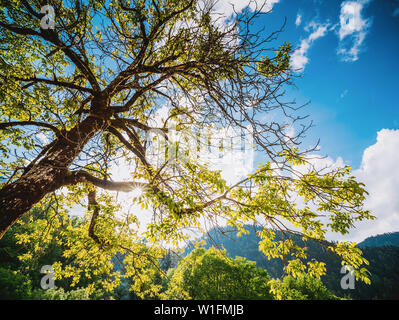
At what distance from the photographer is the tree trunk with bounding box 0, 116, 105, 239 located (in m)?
2.40

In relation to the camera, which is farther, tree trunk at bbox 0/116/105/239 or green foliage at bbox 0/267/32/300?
green foliage at bbox 0/267/32/300

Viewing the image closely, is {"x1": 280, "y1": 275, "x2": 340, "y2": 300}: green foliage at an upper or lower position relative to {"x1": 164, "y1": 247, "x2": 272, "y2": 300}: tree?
lower

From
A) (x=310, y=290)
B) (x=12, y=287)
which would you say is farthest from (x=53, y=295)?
(x=310, y=290)

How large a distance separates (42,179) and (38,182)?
3.2 inches

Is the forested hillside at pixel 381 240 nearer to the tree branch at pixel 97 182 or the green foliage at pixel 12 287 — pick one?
the tree branch at pixel 97 182

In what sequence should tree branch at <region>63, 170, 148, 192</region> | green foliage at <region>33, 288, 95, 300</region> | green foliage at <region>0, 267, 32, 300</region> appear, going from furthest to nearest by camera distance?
green foliage at <region>33, 288, 95, 300</region> → green foliage at <region>0, 267, 32, 300</region> → tree branch at <region>63, 170, 148, 192</region>

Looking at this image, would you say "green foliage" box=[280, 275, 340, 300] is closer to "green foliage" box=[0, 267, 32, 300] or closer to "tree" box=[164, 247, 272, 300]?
"tree" box=[164, 247, 272, 300]

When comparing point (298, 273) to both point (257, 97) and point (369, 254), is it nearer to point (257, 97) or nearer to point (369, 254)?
point (257, 97)

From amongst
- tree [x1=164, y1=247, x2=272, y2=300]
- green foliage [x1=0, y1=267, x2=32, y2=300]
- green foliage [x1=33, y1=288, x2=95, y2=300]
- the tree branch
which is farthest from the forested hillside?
green foliage [x1=0, y1=267, x2=32, y2=300]

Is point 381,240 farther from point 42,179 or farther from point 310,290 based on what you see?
point 42,179

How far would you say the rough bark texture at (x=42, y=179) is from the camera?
2416 millimetres

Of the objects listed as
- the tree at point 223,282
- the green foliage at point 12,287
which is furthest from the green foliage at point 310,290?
the green foliage at point 12,287

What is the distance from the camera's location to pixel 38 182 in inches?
110
